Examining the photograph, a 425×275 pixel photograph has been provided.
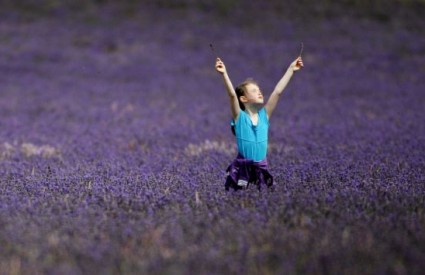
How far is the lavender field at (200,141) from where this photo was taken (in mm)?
3883

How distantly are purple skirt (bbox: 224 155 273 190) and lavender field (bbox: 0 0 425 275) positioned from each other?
0.16 meters

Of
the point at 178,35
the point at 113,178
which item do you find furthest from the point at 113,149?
the point at 178,35

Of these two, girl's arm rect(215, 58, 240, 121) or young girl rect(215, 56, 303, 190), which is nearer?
girl's arm rect(215, 58, 240, 121)

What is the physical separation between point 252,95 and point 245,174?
27.3 inches

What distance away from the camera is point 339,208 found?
15.6 ft

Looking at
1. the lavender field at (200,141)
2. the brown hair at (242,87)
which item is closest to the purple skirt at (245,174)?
the lavender field at (200,141)

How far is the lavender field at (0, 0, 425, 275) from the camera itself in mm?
3883

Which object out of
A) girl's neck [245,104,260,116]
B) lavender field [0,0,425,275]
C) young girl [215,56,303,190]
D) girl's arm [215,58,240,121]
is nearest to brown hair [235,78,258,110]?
young girl [215,56,303,190]

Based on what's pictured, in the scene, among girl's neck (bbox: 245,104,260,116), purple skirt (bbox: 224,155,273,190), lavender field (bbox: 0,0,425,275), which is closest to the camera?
lavender field (bbox: 0,0,425,275)

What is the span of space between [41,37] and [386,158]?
1779cm

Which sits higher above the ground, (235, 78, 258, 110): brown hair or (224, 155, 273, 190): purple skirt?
(235, 78, 258, 110): brown hair

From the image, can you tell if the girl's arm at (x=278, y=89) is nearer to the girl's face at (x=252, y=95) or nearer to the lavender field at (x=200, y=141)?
the girl's face at (x=252, y=95)

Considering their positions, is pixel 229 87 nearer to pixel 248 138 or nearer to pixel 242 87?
pixel 242 87

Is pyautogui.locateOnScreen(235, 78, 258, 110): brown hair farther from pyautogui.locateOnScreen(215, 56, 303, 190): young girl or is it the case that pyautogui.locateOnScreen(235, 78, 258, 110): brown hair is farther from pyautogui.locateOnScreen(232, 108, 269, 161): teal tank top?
pyautogui.locateOnScreen(232, 108, 269, 161): teal tank top
